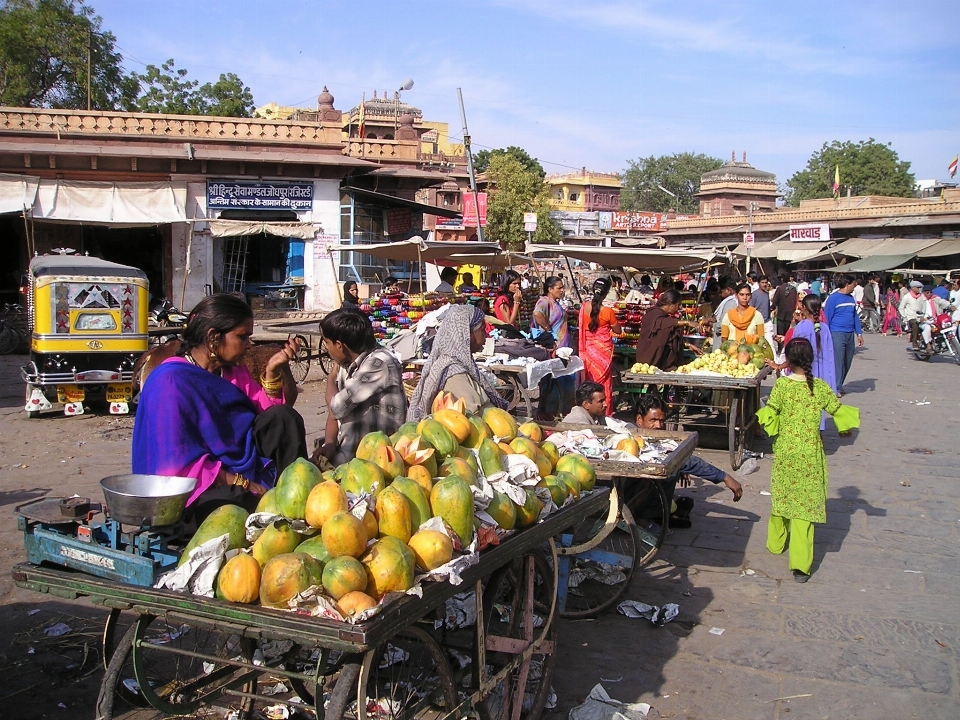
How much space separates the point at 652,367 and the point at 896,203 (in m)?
28.3

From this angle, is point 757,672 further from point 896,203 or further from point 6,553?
point 896,203

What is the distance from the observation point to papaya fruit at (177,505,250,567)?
95.8 inches

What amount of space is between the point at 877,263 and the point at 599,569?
2807 cm

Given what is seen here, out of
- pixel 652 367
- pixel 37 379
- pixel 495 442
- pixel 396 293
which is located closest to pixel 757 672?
pixel 495 442

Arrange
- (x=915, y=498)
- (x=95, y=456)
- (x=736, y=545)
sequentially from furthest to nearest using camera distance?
(x=95, y=456), (x=915, y=498), (x=736, y=545)

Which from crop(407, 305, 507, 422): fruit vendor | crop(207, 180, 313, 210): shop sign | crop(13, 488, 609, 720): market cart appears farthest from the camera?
crop(207, 180, 313, 210): shop sign

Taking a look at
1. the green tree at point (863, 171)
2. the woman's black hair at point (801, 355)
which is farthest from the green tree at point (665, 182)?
the woman's black hair at point (801, 355)

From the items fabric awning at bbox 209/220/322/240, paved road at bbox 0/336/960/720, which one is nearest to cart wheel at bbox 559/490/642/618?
paved road at bbox 0/336/960/720

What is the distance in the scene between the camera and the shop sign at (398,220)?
23.8m

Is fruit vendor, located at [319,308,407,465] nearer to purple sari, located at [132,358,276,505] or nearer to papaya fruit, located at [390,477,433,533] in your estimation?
purple sari, located at [132,358,276,505]

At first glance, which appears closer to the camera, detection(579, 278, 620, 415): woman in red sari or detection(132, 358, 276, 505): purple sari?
detection(132, 358, 276, 505): purple sari

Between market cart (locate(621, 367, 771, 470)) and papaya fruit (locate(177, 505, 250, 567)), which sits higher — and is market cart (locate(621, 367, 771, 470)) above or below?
below

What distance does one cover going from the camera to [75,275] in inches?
401

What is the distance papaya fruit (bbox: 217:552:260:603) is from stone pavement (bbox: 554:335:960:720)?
206 cm
